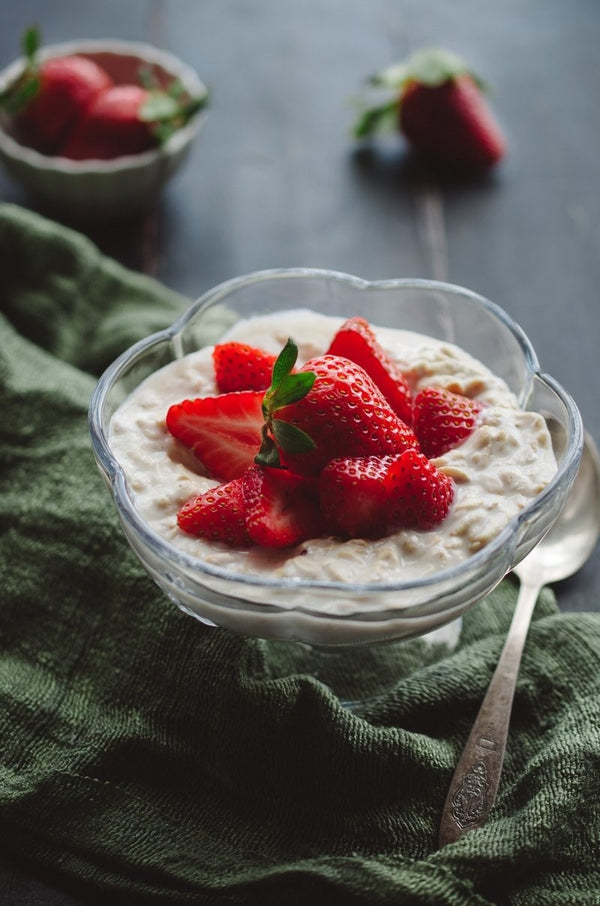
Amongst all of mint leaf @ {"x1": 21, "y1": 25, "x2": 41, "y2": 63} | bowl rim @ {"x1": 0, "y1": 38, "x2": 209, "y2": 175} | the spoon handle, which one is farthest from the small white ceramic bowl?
the spoon handle

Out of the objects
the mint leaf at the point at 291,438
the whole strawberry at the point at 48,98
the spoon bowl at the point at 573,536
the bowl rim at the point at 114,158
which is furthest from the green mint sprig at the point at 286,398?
the whole strawberry at the point at 48,98

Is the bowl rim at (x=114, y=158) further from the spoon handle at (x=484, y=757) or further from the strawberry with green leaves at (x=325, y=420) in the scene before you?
the spoon handle at (x=484, y=757)

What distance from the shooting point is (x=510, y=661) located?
1982 millimetres

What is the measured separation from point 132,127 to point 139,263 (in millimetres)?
376

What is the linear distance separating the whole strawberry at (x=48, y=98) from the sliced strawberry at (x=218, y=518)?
5.81ft

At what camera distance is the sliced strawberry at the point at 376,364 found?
1910 mm

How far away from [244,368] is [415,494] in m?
0.44

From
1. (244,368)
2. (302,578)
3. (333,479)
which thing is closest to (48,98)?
(244,368)

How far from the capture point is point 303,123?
356 cm

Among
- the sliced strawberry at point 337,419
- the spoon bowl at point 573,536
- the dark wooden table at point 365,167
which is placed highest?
the sliced strawberry at point 337,419

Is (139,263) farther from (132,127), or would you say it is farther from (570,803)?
(570,803)

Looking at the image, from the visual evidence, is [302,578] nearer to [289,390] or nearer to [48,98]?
[289,390]

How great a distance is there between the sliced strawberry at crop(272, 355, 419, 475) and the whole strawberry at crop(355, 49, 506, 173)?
1.83m

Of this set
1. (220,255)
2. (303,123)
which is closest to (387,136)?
(303,123)
